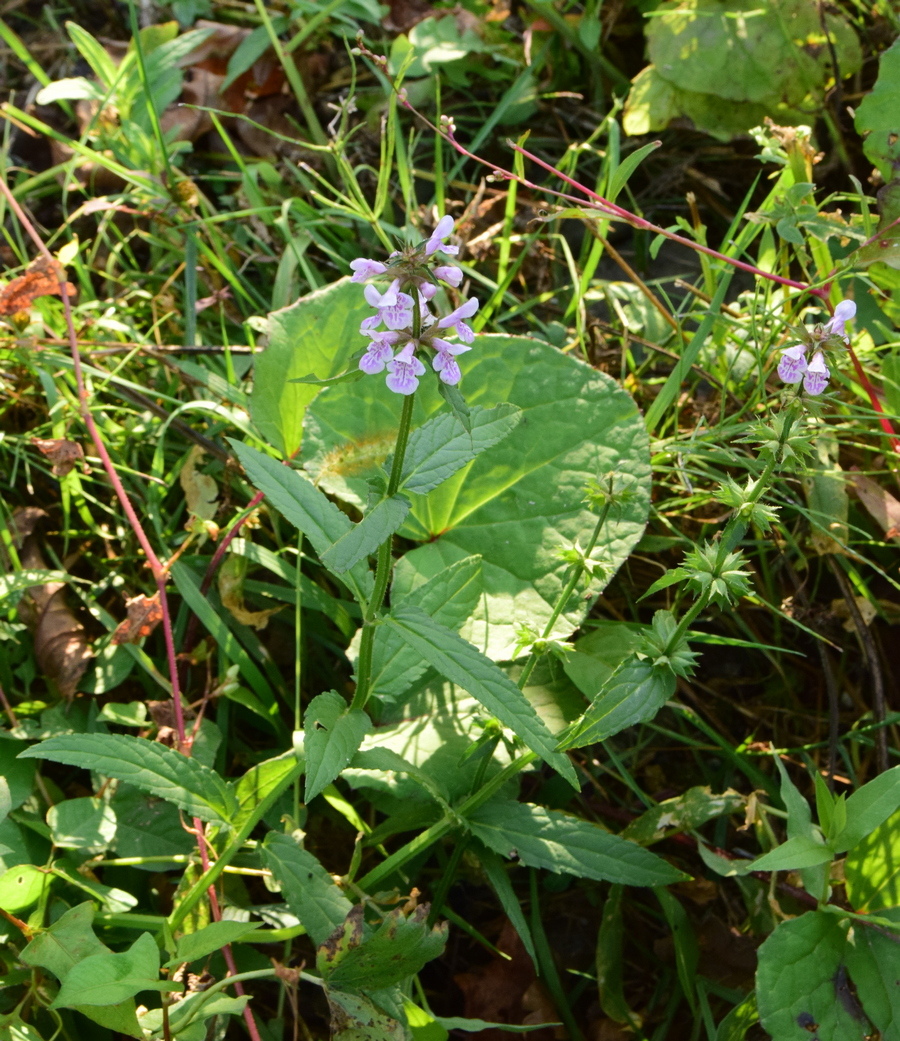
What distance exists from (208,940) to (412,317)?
42.4 inches

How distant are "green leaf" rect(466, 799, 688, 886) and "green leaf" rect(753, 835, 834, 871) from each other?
21 centimetres

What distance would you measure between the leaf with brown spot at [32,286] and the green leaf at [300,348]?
58 centimetres

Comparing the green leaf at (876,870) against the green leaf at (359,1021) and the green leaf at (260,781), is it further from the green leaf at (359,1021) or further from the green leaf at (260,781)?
the green leaf at (260,781)

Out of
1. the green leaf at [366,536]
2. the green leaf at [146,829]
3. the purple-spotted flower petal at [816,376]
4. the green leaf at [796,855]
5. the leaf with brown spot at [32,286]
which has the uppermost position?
the purple-spotted flower petal at [816,376]

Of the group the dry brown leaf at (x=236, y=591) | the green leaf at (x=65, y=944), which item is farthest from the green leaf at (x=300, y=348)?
the green leaf at (x=65, y=944)

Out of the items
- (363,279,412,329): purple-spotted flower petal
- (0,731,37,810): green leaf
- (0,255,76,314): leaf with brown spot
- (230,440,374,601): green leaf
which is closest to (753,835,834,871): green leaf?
(230,440,374,601): green leaf

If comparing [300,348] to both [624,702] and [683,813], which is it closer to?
[624,702]

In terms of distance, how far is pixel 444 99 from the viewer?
2939 millimetres

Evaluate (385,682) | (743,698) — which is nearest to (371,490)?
(385,682)

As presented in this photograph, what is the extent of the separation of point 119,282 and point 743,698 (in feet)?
6.85

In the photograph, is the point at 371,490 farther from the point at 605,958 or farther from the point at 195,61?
the point at 195,61

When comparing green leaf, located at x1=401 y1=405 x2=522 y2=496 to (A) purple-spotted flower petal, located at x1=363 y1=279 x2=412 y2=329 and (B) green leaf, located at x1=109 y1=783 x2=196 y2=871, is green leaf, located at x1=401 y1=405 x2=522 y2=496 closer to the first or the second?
(A) purple-spotted flower petal, located at x1=363 y1=279 x2=412 y2=329

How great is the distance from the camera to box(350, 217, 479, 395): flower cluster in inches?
49.9

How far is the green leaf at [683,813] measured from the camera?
1.84 m
